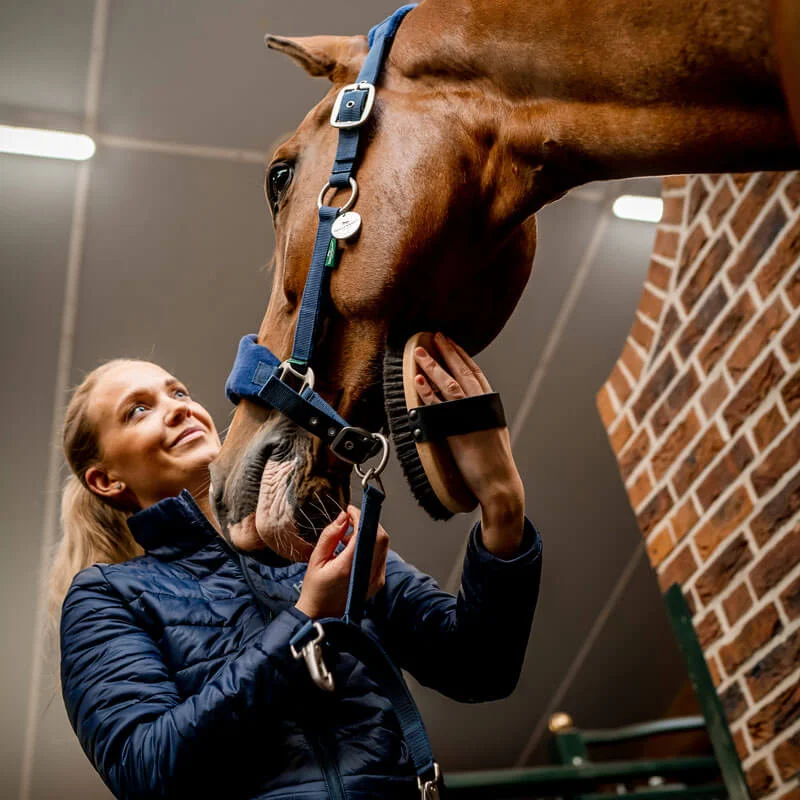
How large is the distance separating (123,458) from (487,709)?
317 cm

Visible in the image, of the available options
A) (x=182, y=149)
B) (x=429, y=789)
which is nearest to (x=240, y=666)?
(x=429, y=789)

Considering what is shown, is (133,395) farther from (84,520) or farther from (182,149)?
(182,149)

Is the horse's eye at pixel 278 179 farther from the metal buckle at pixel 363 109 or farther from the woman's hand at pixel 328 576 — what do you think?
the woman's hand at pixel 328 576

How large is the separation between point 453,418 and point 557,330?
223 centimetres

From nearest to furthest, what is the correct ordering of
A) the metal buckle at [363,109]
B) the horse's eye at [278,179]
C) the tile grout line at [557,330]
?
1. the metal buckle at [363,109]
2. the horse's eye at [278,179]
3. the tile grout line at [557,330]

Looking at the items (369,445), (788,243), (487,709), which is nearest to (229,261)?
(788,243)

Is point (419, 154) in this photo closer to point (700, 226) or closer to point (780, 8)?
point (780, 8)

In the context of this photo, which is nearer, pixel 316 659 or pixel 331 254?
pixel 316 659

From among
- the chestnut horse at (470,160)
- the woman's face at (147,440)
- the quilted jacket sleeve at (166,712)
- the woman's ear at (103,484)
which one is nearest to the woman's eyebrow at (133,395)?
the woman's face at (147,440)

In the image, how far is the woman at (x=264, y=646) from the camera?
1.02m

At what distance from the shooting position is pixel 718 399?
199 centimetres

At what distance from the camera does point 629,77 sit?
3.42ft

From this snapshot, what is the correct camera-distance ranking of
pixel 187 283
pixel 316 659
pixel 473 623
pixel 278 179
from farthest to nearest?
pixel 187 283
pixel 278 179
pixel 473 623
pixel 316 659

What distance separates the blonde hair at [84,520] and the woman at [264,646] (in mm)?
58
